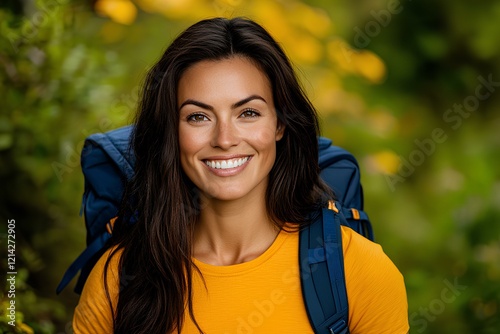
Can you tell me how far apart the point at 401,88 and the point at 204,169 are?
241 centimetres

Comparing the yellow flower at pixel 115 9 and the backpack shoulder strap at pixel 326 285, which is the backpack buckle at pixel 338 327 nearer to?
the backpack shoulder strap at pixel 326 285

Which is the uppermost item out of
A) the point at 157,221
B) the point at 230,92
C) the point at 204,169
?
the point at 230,92

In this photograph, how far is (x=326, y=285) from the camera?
2391 millimetres

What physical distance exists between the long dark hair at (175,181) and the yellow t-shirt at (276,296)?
55mm

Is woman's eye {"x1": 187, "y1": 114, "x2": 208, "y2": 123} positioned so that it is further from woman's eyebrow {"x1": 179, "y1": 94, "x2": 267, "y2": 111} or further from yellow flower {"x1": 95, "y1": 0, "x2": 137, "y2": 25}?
yellow flower {"x1": 95, "y1": 0, "x2": 137, "y2": 25}

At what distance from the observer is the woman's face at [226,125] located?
2.45m

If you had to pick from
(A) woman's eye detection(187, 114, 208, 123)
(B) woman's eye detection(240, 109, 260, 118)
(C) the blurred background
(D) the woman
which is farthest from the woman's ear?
(C) the blurred background

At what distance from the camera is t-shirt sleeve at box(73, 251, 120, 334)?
8.32 ft

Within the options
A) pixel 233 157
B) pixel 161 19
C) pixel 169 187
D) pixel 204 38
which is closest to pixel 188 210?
pixel 169 187

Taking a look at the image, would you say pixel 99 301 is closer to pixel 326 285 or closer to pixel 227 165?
pixel 227 165

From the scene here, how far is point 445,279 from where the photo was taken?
4.39m

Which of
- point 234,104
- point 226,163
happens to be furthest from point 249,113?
point 226,163

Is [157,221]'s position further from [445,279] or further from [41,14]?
[445,279]

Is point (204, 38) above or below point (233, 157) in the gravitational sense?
above
